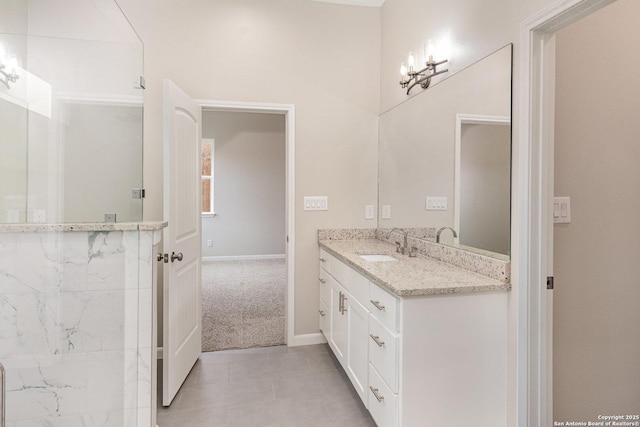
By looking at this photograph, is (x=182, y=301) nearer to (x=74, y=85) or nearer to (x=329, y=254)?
(x=329, y=254)

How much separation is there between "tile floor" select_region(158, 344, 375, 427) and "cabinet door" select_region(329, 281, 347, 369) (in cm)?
19

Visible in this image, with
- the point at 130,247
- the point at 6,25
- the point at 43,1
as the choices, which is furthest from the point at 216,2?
the point at 130,247

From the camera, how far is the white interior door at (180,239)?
2.13 m

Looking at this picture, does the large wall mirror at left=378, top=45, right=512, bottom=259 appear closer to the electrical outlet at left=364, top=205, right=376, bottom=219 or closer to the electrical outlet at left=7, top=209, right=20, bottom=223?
the electrical outlet at left=364, top=205, right=376, bottom=219

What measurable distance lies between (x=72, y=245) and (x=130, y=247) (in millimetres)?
235

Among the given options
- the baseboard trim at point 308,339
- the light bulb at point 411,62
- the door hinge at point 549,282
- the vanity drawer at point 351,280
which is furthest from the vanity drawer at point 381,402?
the light bulb at point 411,62

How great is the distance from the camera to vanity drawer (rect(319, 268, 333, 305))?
271 centimetres

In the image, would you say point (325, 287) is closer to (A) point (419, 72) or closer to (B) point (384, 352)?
(B) point (384, 352)

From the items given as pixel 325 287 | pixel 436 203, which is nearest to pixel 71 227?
pixel 325 287

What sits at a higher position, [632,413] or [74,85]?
[74,85]

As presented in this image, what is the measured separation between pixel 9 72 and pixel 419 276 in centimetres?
254

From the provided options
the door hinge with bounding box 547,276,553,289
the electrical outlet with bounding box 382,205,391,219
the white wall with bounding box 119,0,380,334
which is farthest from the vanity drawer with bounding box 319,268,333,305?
the door hinge with bounding box 547,276,553,289

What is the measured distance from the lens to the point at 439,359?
5.07 ft

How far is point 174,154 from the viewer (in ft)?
7.25
